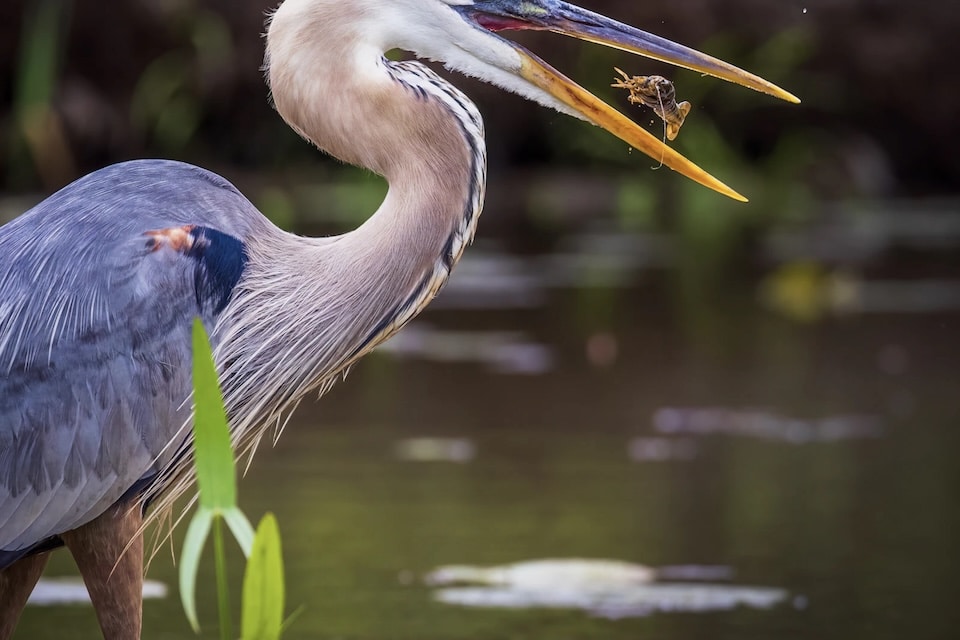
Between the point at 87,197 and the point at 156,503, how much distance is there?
726mm

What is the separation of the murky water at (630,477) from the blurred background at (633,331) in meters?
0.02

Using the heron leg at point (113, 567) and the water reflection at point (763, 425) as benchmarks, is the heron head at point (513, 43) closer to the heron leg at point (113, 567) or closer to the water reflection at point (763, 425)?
the heron leg at point (113, 567)

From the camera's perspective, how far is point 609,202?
16422 mm

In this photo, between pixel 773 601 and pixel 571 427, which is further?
pixel 571 427

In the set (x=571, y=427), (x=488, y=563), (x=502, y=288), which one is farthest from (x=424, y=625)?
(x=502, y=288)

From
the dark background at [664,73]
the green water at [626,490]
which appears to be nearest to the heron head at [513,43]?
the green water at [626,490]

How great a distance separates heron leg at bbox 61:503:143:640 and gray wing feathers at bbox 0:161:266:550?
0.20ft

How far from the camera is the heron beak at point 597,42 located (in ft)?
13.3

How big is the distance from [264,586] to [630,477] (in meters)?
3.38

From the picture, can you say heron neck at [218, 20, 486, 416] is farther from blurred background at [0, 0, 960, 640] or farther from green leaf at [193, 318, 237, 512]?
green leaf at [193, 318, 237, 512]

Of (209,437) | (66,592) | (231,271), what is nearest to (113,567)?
(231,271)

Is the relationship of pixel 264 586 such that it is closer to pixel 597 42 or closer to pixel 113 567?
pixel 113 567

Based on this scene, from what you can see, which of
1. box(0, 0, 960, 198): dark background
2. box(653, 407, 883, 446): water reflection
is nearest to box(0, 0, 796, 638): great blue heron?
box(653, 407, 883, 446): water reflection

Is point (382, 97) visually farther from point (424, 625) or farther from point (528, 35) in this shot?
point (528, 35)
